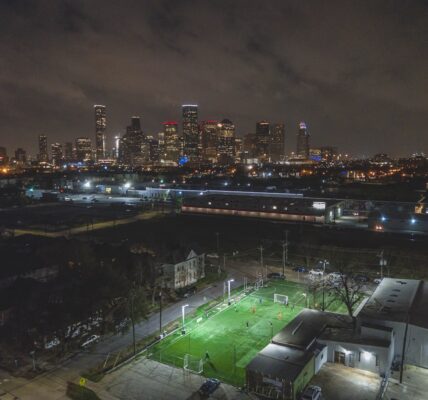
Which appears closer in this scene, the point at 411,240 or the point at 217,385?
the point at 217,385

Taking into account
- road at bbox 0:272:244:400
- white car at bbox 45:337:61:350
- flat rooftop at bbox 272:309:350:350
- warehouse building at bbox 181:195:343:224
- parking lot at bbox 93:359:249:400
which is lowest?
parking lot at bbox 93:359:249:400

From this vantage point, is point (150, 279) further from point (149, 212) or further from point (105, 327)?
point (149, 212)

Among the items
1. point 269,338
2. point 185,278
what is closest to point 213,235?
point 185,278

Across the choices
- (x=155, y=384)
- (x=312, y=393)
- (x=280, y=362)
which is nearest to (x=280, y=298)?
(x=280, y=362)

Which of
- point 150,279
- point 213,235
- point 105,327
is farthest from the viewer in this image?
point 213,235

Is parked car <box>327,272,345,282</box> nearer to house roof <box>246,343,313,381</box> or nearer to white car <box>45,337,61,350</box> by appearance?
house roof <box>246,343,313,381</box>

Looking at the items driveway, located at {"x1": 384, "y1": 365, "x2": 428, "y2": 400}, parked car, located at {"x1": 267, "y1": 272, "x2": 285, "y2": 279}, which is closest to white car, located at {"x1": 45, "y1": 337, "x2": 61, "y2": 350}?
driveway, located at {"x1": 384, "y1": 365, "x2": 428, "y2": 400}
